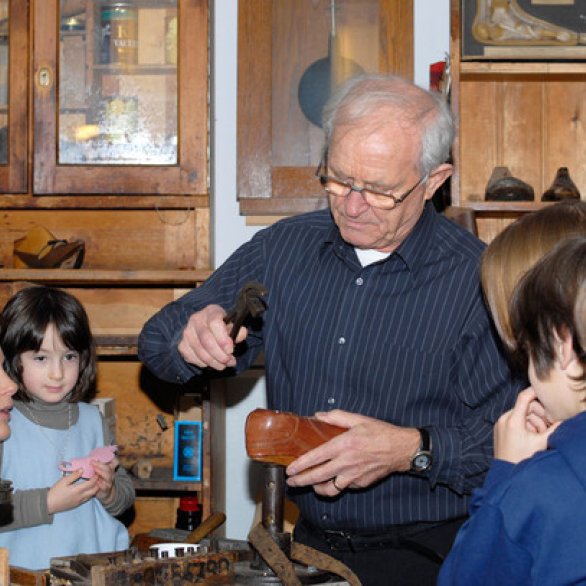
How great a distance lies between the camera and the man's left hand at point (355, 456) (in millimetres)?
1858

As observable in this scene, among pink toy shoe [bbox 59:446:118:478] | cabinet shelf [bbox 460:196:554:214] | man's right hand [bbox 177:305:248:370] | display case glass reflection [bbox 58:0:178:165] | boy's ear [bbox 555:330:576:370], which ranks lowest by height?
pink toy shoe [bbox 59:446:118:478]

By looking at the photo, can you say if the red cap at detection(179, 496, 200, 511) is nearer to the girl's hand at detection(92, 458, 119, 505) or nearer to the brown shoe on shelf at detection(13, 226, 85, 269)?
the girl's hand at detection(92, 458, 119, 505)

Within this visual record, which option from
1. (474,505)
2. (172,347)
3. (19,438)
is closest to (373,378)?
(172,347)

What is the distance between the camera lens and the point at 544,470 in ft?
4.55

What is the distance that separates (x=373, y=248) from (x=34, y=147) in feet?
4.80

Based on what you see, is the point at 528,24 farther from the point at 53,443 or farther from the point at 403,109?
Result: the point at 53,443

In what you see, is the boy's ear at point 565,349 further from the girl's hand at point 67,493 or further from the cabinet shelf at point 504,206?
the cabinet shelf at point 504,206

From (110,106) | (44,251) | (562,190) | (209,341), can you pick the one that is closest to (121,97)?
(110,106)

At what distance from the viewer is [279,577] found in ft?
5.49

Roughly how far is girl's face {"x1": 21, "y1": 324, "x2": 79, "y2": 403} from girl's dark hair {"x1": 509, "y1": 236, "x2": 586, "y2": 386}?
57.6 inches

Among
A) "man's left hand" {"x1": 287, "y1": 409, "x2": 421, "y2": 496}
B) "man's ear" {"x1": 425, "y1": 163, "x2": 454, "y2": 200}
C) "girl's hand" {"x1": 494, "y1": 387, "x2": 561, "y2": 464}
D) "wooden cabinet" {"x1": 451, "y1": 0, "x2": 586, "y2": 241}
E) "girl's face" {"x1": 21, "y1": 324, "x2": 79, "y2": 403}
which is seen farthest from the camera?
"wooden cabinet" {"x1": 451, "y1": 0, "x2": 586, "y2": 241}

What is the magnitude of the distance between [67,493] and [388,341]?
930mm

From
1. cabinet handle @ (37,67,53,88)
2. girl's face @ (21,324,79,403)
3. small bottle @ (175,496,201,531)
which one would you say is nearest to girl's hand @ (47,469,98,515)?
girl's face @ (21,324,79,403)

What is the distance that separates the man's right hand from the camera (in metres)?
1.93
